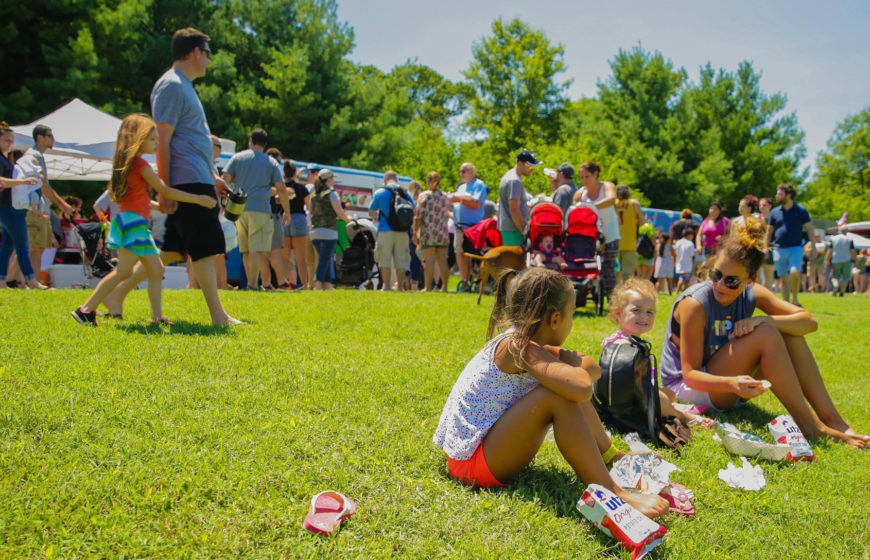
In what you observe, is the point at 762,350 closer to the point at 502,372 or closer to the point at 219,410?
the point at 502,372

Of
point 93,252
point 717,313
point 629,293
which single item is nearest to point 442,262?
point 93,252

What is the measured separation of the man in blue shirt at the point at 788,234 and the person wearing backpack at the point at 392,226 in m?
6.59

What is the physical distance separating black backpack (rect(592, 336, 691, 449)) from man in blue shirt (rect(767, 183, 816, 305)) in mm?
9174

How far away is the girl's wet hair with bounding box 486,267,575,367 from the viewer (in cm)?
255

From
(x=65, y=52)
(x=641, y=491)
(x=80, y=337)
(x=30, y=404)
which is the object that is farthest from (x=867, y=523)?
(x=65, y=52)

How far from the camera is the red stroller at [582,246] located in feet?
27.6

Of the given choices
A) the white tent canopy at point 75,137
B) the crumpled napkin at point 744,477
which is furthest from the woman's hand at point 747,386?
the white tent canopy at point 75,137

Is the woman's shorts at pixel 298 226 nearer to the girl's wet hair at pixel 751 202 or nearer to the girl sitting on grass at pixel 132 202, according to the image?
the girl sitting on grass at pixel 132 202

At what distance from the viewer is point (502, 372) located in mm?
2637

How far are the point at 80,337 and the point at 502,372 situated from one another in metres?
3.47

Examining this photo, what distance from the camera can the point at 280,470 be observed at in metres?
2.62

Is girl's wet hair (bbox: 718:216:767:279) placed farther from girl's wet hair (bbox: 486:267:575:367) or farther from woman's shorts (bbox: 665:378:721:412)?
girl's wet hair (bbox: 486:267:575:367)

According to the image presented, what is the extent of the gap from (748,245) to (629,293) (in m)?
0.88

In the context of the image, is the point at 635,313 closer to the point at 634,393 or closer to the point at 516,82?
the point at 634,393
